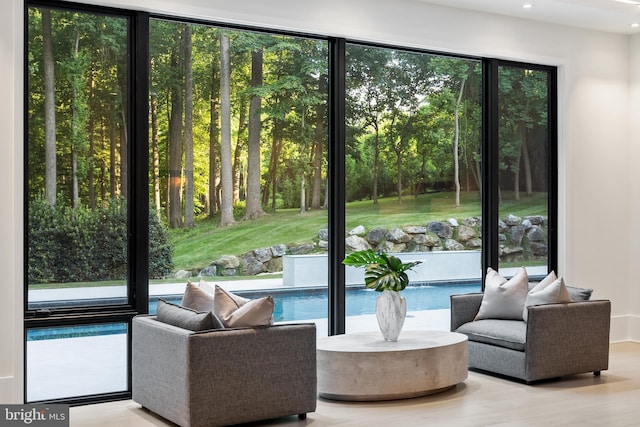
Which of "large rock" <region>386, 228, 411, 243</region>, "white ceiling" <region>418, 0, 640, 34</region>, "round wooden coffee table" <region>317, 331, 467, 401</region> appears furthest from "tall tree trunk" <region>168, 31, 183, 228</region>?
"white ceiling" <region>418, 0, 640, 34</region>

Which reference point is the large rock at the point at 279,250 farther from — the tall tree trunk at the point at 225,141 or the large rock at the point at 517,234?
the large rock at the point at 517,234

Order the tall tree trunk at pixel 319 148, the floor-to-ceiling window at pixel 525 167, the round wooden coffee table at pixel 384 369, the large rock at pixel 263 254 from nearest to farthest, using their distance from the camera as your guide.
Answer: the round wooden coffee table at pixel 384 369
the large rock at pixel 263 254
the tall tree trunk at pixel 319 148
the floor-to-ceiling window at pixel 525 167

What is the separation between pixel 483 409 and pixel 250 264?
6.76 feet

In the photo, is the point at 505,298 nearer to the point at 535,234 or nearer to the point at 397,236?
the point at 397,236

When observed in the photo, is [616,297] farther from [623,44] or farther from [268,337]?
[268,337]

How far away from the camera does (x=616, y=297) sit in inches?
319

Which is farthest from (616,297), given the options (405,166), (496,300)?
(405,166)

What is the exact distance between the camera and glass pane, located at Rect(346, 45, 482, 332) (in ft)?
22.0

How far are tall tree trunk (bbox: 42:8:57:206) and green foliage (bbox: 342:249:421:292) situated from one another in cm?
210

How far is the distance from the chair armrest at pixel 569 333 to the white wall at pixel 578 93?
1585mm

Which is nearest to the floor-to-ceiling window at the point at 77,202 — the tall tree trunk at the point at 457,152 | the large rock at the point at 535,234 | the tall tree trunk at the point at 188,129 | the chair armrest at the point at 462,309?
the tall tree trunk at the point at 188,129

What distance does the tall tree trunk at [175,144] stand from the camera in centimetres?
593

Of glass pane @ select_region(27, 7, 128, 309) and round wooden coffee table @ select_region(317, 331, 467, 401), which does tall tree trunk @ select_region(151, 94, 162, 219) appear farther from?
round wooden coffee table @ select_region(317, 331, 467, 401)

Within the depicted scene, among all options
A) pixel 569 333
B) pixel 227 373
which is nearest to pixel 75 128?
pixel 227 373
